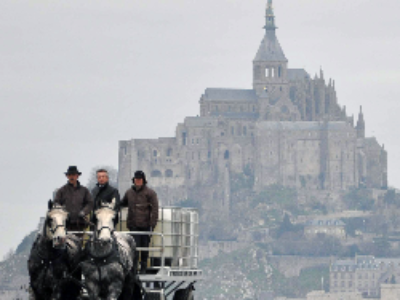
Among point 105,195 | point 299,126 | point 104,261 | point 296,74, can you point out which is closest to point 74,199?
point 105,195

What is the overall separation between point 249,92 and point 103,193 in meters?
165

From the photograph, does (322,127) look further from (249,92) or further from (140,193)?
(140,193)

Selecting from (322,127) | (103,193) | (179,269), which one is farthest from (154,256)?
(322,127)

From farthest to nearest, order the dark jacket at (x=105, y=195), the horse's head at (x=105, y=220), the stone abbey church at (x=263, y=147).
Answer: the stone abbey church at (x=263, y=147) → the dark jacket at (x=105, y=195) → the horse's head at (x=105, y=220)

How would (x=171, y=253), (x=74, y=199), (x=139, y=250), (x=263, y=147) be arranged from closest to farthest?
(x=74, y=199)
(x=139, y=250)
(x=171, y=253)
(x=263, y=147)

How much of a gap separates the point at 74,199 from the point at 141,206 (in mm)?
775

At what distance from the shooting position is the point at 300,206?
180750 millimetres

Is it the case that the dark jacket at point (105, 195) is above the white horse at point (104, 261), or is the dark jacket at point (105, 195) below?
above

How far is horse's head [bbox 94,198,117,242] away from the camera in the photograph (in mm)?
15789

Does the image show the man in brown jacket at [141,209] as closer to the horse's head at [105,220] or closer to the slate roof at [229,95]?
the horse's head at [105,220]

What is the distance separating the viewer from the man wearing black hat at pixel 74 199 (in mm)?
16984

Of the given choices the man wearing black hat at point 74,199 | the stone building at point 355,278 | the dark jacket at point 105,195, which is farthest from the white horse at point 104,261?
the stone building at point 355,278

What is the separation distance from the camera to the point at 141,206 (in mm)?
17547

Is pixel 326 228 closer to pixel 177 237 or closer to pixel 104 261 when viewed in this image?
pixel 177 237
